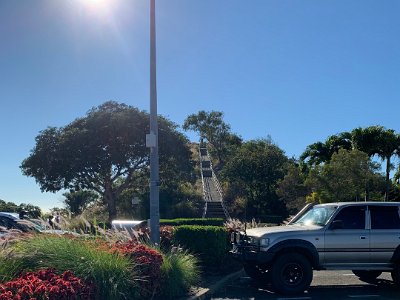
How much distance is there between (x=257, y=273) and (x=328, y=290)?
1.62 meters

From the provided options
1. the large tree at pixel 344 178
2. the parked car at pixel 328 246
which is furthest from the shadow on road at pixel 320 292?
the large tree at pixel 344 178

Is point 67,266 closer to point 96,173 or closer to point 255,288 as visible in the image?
point 255,288

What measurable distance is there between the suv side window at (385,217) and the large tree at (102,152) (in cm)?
2756

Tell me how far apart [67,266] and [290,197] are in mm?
26174

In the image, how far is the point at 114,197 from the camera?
39.3 meters

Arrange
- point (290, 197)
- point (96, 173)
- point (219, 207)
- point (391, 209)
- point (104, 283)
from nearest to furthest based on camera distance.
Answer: point (104, 283)
point (391, 209)
point (290, 197)
point (219, 207)
point (96, 173)

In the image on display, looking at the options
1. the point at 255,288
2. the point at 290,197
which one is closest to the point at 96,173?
the point at 290,197

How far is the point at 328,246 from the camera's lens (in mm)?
10531

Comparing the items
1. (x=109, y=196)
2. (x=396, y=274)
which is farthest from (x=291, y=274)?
(x=109, y=196)

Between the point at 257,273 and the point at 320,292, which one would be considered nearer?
the point at 320,292

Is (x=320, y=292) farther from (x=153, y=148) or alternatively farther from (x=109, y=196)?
(x=109, y=196)

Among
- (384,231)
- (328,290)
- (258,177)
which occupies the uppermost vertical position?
(258,177)

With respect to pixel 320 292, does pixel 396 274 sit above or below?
above

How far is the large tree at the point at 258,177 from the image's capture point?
121 ft
